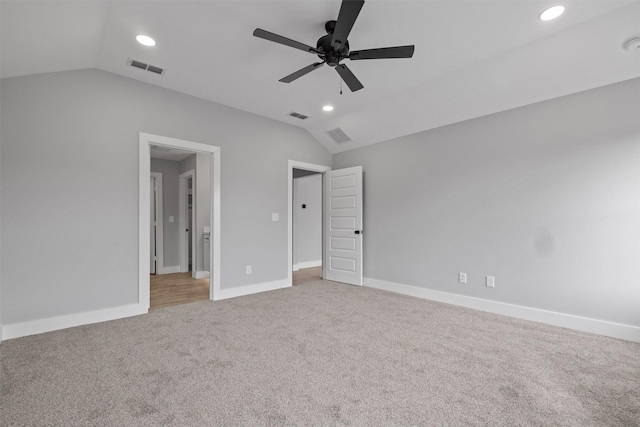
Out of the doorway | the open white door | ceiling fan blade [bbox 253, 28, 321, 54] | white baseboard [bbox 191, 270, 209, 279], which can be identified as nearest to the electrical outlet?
the open white door

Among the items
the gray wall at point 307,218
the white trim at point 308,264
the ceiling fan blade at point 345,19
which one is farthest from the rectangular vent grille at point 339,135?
the white trim at point 308,264

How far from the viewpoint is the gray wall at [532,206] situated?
2834 mm

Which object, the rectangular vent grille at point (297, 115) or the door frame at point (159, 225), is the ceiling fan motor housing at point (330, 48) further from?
the door frame at point (159, 225)

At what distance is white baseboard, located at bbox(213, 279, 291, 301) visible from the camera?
4.18 meters

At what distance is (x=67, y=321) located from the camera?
121 inches

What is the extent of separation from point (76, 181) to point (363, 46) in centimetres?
328

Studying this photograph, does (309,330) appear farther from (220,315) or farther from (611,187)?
(611,187)

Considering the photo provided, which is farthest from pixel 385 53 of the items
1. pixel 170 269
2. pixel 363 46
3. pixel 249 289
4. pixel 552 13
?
pixel 170 269

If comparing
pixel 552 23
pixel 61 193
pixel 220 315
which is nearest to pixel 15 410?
pixel 220 315

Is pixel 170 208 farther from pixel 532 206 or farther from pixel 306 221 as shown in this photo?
pixel 532 206

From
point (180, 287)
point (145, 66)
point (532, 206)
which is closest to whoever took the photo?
point (145, 66)

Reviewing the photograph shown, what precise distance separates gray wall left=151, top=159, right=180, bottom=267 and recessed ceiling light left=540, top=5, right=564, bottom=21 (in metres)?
6.56

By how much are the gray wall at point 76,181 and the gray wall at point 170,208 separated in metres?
2.82

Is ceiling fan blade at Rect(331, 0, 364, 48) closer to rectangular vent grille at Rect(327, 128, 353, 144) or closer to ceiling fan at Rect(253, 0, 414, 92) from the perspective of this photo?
ceiling fan at Rect(253, 0, 414, 92)
